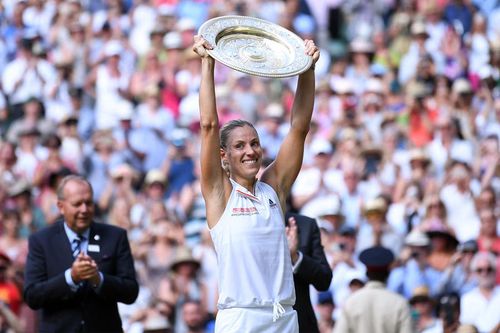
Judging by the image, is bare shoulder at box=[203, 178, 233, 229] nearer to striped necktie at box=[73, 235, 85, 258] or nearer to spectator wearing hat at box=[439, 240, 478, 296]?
striped necktie at box=[73, 235, 85, 258]

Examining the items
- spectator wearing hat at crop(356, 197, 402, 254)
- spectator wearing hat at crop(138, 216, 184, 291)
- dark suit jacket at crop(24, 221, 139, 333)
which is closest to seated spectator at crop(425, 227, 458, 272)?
spectator wearing hat at crop(356, 197, 402, 254)

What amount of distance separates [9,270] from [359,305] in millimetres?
4246

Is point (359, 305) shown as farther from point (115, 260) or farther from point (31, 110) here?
point (31, 110)

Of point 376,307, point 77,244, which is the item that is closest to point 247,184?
point 77,244

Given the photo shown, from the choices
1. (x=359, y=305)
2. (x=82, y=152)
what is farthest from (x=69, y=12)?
(x=359, y=305)

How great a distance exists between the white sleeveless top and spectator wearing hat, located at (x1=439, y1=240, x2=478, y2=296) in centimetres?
632

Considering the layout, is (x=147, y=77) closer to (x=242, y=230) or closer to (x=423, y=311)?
(x=423, y=311)

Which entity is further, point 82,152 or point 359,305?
point 82,152

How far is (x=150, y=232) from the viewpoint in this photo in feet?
52.3

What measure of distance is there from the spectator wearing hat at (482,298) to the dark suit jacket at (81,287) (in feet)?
15.6

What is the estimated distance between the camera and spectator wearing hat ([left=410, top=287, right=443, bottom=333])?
1332cm

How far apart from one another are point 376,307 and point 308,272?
159cm

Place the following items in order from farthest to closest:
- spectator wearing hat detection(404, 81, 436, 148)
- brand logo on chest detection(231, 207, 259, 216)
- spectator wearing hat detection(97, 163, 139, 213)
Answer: spectator wearing hat detection(404, 81, 436, 148)
spectator wearing hat detection(97, 163, 139, 213)
brand logo on chest detection(231, 207, 259, 216)

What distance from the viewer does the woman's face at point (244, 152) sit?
8180 millimetres
